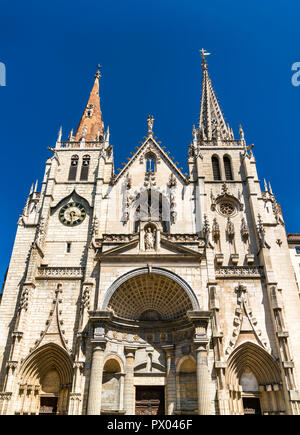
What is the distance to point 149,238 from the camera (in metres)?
21.6

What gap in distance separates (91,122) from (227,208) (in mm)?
17591

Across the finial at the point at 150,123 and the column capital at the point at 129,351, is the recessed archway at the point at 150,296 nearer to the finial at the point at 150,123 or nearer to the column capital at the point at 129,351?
the column capital at the point at 129,351

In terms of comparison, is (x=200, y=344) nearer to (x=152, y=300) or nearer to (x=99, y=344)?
(x=152, y=300)

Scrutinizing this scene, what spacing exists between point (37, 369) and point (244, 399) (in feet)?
39.7

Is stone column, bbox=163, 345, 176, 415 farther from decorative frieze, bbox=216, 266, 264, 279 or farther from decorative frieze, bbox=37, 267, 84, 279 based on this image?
decorative frieze, bbox=37, 267, 84, 279

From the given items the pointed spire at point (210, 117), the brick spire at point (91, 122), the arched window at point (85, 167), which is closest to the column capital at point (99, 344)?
the arched window at point (85, 167)

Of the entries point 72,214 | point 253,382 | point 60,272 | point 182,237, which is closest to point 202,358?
point 253,382

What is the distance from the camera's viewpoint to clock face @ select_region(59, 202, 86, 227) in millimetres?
24359

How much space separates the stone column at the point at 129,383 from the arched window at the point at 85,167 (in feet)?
46.9

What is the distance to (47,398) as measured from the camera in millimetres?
18703

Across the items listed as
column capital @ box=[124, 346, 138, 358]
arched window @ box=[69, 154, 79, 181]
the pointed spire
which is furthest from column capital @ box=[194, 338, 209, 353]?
the pointed spire

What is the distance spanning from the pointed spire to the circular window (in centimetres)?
798

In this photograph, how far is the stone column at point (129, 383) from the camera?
18344mm

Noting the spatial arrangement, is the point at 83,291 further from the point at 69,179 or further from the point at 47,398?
the point at 69,179
